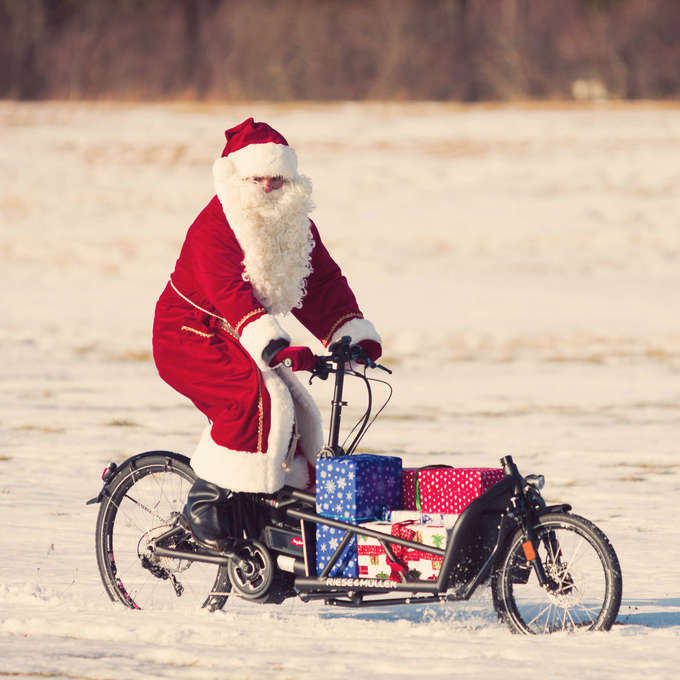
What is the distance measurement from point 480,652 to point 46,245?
1906 cm

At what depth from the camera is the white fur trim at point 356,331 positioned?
5.90 m

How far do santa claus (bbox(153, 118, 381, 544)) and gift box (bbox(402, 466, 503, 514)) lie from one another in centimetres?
39

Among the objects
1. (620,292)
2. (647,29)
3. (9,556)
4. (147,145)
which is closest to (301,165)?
(147,145)

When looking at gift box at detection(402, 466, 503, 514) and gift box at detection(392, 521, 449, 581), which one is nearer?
gift box at detection(392, 521, 449, 581)

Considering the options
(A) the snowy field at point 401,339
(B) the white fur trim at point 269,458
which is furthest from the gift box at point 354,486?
(A) the snowy field at point 401,339

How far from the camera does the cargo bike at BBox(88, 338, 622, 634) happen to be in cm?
530

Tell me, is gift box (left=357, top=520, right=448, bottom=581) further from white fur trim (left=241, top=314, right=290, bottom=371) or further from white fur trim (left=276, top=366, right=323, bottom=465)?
white fur trim (left=241, top=314, right=290, bottom=371)

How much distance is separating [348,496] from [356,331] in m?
0.68

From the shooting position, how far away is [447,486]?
561 cm

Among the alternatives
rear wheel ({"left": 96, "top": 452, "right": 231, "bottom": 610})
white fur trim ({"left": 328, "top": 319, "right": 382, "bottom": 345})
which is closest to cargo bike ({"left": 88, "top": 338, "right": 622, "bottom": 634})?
rear wheel ({"left": 96, "top": 452, "right": 231, "bottom": 610})

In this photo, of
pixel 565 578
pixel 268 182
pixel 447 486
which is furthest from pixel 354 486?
pixel 268 182

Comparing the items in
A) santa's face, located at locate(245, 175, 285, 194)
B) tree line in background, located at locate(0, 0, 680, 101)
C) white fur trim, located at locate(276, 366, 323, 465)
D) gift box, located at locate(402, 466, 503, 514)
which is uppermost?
tree line in background, located at locate(0, 0, 680, 101)

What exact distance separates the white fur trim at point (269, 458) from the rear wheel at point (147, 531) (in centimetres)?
40

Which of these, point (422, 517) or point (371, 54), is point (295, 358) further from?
point (371, 54)
